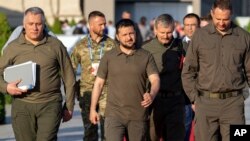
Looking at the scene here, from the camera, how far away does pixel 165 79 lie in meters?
11.5

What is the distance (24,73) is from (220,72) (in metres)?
1.94

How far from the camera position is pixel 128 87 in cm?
999

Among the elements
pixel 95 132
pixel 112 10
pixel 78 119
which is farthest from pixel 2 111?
pixel 112 10

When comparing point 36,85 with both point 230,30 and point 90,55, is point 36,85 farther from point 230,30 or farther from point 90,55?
point 90,55

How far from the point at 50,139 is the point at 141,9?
42.2 meters

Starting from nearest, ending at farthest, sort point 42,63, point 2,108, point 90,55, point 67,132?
1. point 42,63
2. point 90,55
3. point 67,132
4. point 2,108

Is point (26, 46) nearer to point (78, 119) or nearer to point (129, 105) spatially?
point (129, 105)

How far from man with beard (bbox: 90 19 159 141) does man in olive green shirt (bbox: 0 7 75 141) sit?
1.84 ft

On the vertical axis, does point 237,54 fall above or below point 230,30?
below

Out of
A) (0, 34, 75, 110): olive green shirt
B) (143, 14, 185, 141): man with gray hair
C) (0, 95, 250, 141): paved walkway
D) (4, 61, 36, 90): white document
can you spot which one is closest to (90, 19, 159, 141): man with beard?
(0, 34, 75, 110): olive green shirt

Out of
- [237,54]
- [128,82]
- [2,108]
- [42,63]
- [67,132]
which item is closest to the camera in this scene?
[237,54]

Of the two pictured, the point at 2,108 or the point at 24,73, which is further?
the point at 2,108

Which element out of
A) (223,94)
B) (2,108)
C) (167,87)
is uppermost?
(223,94)

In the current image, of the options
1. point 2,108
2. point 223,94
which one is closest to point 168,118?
point 223,94
